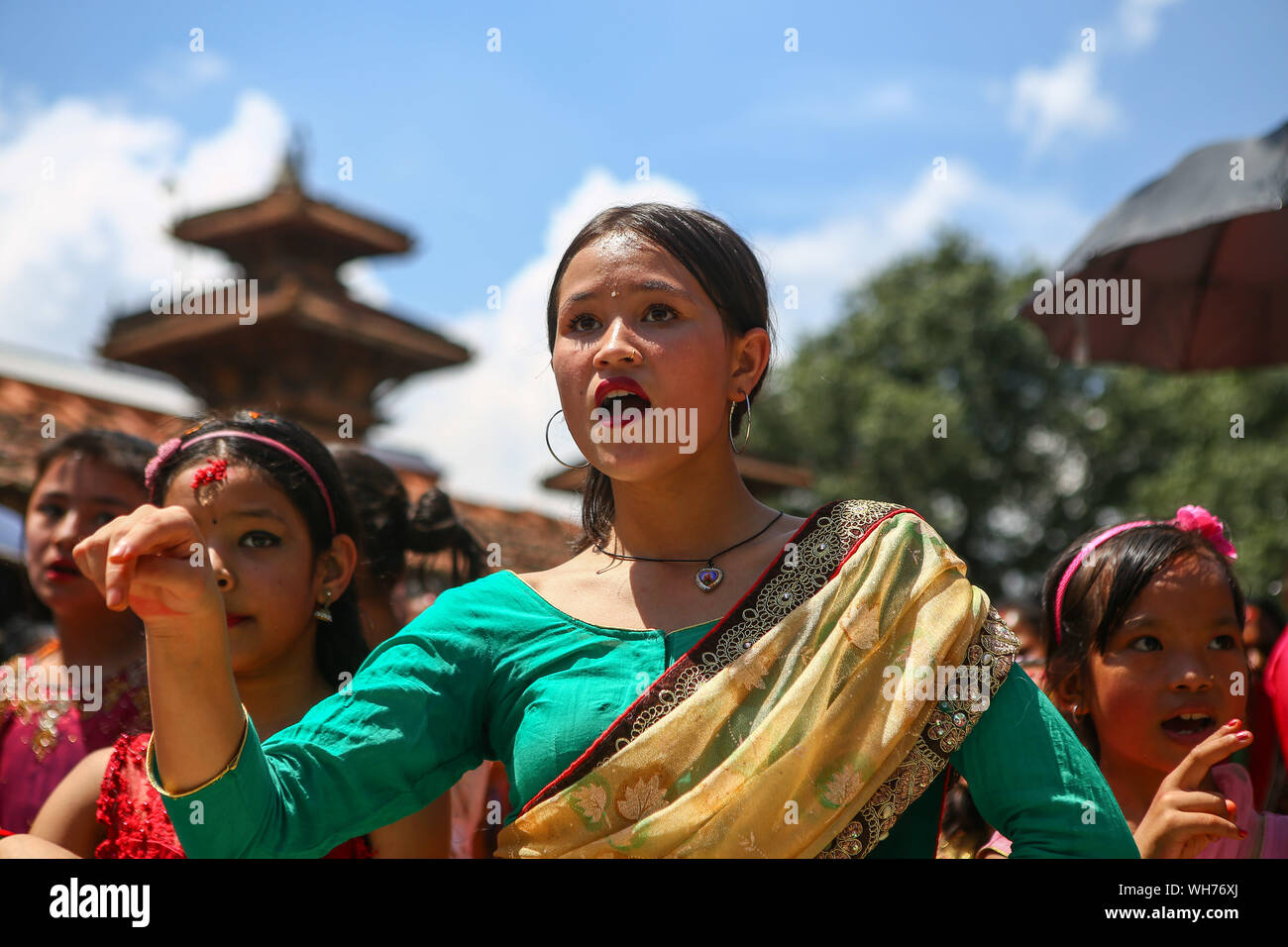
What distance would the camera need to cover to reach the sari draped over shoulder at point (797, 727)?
1.60 m

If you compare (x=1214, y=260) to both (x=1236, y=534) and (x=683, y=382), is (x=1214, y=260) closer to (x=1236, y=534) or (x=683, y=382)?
(x=683, y=382)

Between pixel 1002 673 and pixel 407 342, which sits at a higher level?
pixel 407 342

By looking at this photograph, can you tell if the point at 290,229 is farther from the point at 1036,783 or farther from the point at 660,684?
the point at 1036,783

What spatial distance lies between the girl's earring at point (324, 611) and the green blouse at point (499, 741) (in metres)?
0.87

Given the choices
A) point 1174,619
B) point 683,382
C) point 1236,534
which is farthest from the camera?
point 1236,534

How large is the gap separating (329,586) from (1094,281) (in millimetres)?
3296

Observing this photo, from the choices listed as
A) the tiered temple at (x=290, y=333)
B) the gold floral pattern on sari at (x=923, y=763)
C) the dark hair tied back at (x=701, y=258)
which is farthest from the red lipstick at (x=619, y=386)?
the tiered temple at (x=290, y=333)

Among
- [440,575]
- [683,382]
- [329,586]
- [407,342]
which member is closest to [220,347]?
[407,342]

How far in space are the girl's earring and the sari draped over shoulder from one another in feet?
3.36

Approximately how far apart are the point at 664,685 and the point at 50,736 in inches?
81.9

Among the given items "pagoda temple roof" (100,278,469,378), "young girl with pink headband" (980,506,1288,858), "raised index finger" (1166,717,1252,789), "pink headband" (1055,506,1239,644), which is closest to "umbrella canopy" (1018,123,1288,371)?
"pink headband" (1055,506,1239,644)

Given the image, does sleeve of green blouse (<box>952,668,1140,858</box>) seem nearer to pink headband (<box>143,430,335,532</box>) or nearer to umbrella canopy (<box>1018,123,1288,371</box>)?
pink headband (<box>143,430,335,532</box>)

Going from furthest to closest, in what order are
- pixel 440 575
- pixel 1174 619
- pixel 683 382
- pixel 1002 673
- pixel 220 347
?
pixel 220 347 → pixel 440 575 → pixel 1174 619 → pixel 683 382 → pixel 1002 673

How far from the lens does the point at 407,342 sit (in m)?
16.3
